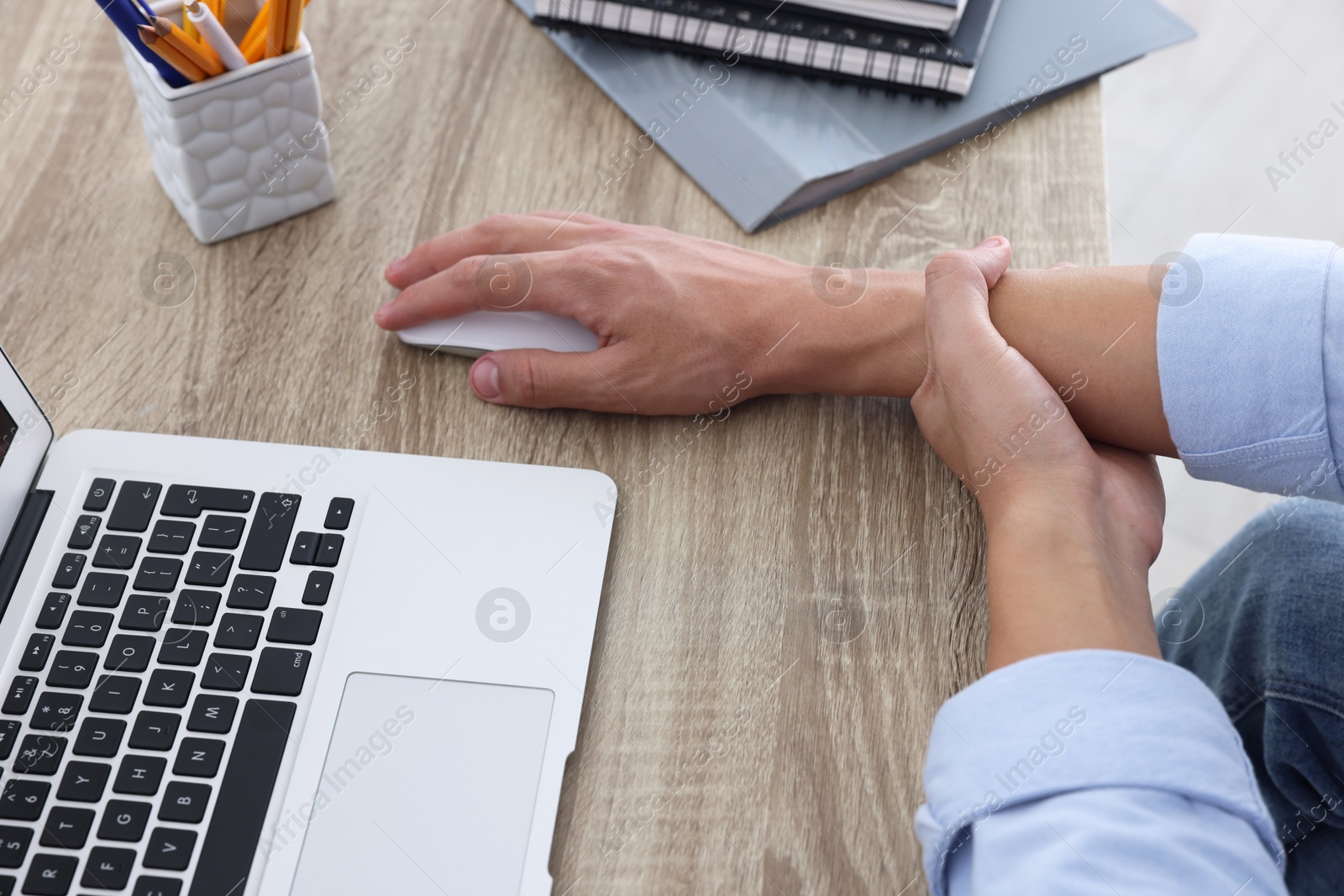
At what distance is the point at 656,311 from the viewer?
29.6 inches

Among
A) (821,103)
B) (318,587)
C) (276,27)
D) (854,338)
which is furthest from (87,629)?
(821,103)

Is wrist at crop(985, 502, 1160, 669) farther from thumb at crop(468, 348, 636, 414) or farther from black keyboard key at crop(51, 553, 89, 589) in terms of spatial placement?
black keyboard key at crop(51, 553, 89, 589)

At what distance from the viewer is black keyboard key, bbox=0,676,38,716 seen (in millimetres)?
557

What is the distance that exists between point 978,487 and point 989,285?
0.55ft

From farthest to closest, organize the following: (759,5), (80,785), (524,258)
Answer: (759,5)
(524,258)
(80,785)

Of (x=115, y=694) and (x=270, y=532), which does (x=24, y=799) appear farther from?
(x=270, y=532)

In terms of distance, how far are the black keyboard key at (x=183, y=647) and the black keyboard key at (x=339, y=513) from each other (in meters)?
0.09

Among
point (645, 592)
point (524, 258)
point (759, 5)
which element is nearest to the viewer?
point (645, 592)

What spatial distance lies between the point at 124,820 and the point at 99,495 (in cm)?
20

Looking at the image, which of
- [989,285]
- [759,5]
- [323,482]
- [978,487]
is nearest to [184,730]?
[323,482]

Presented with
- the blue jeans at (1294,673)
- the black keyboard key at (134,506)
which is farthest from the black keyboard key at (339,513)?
the blue jeans at (1294,673)

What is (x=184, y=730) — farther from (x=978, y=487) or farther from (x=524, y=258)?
(x=978, y=487)

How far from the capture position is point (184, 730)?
554 millimetres

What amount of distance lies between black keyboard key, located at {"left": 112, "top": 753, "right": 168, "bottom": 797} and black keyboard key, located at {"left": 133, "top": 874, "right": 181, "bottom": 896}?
0.04 m
